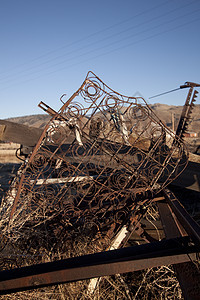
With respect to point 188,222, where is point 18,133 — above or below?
below

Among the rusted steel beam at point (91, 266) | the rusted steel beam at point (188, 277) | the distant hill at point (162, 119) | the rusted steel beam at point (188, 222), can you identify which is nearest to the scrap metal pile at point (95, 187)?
the rusted steel beam at point (188, 222)

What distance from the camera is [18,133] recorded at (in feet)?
10.7

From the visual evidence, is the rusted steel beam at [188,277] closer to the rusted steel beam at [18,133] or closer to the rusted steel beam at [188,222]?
the rusted steel beam at [188,222]

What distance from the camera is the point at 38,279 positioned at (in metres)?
1.29

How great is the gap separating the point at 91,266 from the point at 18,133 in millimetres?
2371

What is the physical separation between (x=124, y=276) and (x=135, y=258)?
177 centimetres

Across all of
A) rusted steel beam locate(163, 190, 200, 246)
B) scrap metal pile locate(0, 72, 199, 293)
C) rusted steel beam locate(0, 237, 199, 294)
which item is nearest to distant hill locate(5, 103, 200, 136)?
scrap metal pile locate(0, 72, 199, 293)

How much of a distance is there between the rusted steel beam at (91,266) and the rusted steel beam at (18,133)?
1990 mm

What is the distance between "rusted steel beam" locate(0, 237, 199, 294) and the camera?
50.4 inches

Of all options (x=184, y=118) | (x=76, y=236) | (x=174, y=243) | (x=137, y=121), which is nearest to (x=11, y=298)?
(x=76, y=236)

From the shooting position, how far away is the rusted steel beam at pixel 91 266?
128 centimetres

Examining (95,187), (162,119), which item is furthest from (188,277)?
(162,119)

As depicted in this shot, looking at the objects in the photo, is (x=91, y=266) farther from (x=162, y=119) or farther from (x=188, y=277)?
(x=162, y=119)

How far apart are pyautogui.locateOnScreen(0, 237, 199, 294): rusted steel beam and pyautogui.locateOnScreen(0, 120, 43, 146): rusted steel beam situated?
1990 millimetres
